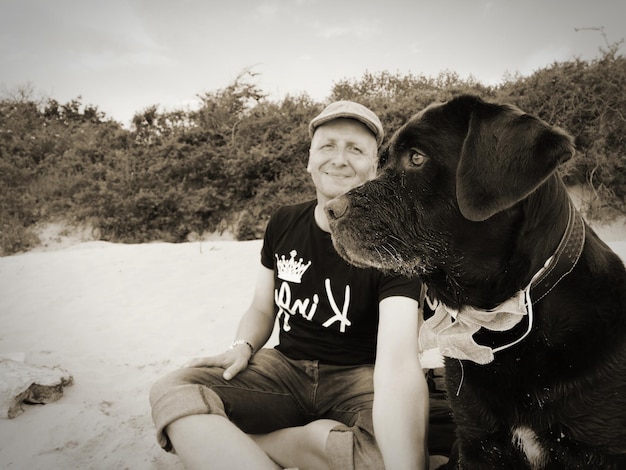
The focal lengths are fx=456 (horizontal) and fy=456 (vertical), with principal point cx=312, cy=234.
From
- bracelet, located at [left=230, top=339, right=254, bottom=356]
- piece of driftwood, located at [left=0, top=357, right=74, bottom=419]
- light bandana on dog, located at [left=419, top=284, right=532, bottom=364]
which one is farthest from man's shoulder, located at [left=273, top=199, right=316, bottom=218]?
piece of driftwood, located at [left=0, top=357, right=74, bottom=419]

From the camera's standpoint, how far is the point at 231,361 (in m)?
2.77

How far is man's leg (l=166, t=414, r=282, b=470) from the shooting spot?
A: 2.03 metres

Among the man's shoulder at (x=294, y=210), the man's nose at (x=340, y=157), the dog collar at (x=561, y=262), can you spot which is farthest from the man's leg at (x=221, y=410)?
the dog collar at (x=561, y=262)

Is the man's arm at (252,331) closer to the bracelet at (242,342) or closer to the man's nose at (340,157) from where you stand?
the bracelet at (242,342)

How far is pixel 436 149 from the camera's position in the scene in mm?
1842

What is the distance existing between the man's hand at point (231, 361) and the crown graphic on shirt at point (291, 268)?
514 millimetres

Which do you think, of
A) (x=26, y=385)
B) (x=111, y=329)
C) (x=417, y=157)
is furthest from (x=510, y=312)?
(x=111, y=329)

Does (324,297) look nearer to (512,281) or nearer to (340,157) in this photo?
(340,157)

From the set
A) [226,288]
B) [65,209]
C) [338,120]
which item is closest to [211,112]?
[65,209]

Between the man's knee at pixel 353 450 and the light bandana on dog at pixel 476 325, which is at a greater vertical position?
the light bandana on dog at pixel 476 325

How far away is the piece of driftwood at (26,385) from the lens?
10.1 ft

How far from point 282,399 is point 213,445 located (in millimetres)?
658

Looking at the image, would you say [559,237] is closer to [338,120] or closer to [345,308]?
[345,308]

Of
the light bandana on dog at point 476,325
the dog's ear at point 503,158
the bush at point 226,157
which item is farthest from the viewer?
the bush at point 226,157
